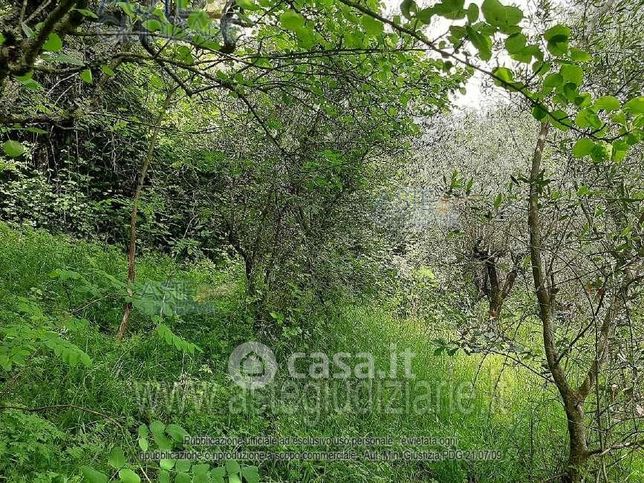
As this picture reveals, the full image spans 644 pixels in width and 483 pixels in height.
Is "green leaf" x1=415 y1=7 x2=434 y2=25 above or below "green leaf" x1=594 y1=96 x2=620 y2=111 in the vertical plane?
above

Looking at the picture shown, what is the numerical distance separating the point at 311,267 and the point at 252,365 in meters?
0.92

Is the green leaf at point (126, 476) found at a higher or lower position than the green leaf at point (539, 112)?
lower

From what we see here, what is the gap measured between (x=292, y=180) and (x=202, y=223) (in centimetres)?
105

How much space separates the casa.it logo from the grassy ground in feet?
0.24

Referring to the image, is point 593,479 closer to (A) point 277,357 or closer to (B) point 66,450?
(A) point 277,357

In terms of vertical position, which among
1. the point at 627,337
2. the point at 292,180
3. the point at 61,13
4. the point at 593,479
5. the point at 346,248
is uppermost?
the point at 292,180

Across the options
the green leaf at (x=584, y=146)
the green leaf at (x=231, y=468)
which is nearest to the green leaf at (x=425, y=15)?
the green leaf at (x=584, y=146)

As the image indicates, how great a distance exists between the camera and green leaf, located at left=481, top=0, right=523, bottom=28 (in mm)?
609

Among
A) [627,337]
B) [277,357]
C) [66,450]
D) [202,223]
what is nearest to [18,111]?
[202,223]

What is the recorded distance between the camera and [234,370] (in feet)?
10.9

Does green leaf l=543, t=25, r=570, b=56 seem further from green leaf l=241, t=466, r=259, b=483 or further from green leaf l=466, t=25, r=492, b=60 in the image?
green leaf l=241, t=466, r=259, b=483

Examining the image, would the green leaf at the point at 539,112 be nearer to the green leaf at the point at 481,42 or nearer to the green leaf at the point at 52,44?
the green leaf at the point at 481,42

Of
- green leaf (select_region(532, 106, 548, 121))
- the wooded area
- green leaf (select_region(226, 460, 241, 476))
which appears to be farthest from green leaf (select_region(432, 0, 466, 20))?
green leaf (select_region(226, 460, 241, 476))

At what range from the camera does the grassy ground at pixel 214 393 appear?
2.18 m
